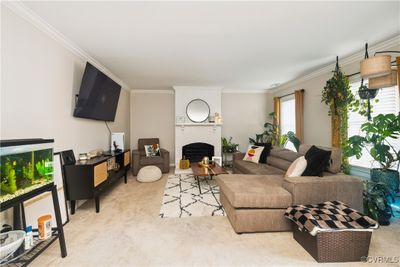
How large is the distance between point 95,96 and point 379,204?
424 centimetres

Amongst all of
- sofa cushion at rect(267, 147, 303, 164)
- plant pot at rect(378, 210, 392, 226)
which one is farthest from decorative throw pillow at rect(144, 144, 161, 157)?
plant pot at rect(378, 210, 392, 226)

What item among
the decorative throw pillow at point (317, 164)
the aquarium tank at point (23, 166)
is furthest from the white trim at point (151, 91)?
the decorative throw pillow at point (317, 164)

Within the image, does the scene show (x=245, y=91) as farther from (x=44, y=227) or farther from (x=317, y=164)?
(x=44, y=227)

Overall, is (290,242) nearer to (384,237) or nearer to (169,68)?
(384,237)

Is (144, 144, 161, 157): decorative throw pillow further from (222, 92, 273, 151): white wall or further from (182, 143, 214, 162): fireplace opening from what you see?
(222, 92, 273, 151): white wall

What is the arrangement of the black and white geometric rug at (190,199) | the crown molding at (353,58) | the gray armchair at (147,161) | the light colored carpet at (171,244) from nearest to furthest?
the light colored carpet at (171,244)
the crown molding at (353,58)
the black and white geometric rug at (190,199)
the gray armchair at (147,161)

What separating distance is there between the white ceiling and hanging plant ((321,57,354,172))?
1.34 feet

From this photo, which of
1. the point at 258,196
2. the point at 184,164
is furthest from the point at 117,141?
the point at 258,196

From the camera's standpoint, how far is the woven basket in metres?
1.58

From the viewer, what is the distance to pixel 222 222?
2.27 m

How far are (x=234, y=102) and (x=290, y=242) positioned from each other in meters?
4.49

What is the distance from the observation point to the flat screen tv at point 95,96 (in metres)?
2.63

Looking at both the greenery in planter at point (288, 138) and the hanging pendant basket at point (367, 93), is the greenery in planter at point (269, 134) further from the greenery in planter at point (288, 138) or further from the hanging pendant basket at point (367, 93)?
the hanging pendant basket at point (367, 93)

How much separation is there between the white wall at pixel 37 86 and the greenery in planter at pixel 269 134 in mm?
4450
